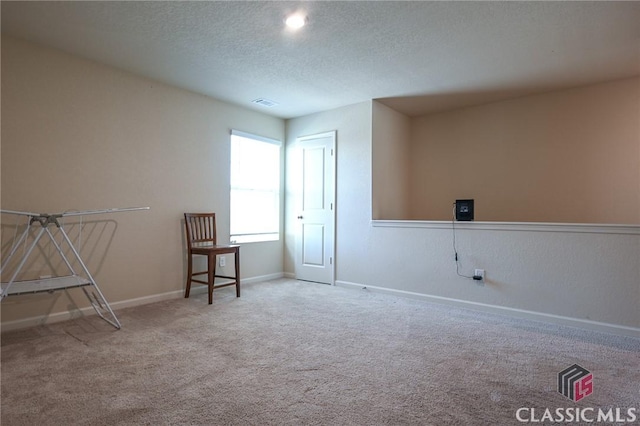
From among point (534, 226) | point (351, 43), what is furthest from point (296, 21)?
point (534, 226)

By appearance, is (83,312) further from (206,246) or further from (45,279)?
(206,246)

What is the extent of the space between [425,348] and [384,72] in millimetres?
2649

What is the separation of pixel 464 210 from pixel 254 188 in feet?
9.09

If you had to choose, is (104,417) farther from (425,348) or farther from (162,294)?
(162,294)

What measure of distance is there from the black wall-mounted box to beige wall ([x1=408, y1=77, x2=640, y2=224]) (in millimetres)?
1089

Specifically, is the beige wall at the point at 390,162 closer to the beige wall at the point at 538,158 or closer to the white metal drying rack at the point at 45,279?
the beige wall at the point at 538,158

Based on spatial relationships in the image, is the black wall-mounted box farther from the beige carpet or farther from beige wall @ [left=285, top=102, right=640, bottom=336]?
the beige carpet

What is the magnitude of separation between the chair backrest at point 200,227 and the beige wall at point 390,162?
2.02m

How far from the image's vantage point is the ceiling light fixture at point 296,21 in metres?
2.54

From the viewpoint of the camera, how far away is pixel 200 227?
13.6 ft

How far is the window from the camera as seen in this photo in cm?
470

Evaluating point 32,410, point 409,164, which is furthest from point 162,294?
point 409,164

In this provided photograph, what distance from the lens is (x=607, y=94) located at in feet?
12.5

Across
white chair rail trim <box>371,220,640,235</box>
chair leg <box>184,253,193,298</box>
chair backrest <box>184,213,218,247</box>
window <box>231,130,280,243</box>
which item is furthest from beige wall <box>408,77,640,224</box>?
chair leg <box>184,253,193,298</box>
